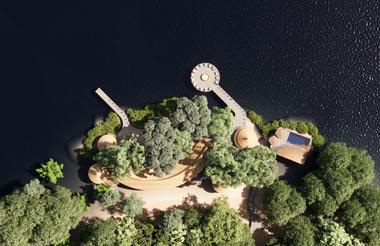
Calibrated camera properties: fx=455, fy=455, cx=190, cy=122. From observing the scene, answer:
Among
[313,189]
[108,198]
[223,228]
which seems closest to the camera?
[223,228]

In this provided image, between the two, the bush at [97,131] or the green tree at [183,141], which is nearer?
the green tree at [183,141]

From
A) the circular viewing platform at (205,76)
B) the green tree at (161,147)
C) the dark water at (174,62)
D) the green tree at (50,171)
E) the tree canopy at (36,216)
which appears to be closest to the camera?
the tree canopy at (36,216)

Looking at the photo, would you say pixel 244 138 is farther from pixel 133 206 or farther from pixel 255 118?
pixel 133 206

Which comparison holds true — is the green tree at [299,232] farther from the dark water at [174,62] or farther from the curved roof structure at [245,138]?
the dark water at [174,62]

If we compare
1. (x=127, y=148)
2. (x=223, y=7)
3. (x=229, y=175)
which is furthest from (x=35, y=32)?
(x=229, y=175)

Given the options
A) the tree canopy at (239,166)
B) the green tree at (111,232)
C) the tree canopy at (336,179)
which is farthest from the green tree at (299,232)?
the green tree at (111,232)

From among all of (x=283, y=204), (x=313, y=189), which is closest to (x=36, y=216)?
(x=283, y=204)

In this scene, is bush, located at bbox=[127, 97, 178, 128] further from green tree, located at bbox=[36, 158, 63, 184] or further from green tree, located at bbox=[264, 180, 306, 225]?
green tree, located at bbox=[264, 180, 306, 225]
